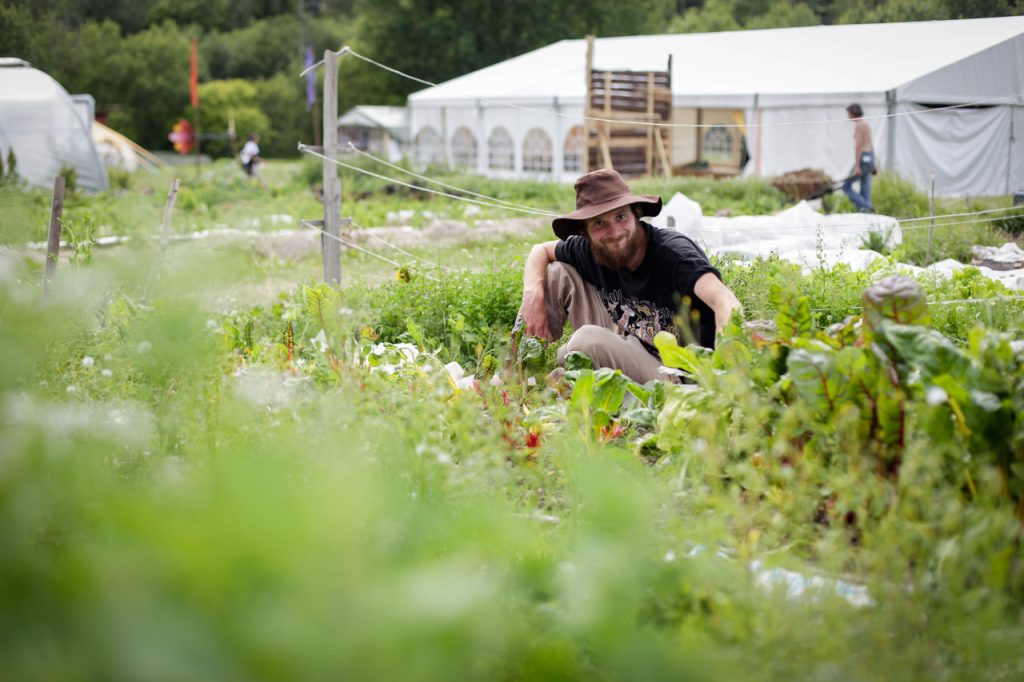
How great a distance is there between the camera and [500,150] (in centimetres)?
2111

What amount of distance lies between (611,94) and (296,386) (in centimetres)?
1471

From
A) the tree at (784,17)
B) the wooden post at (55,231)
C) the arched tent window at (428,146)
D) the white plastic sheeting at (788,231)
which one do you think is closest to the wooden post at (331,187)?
the wooden post at (55,231)

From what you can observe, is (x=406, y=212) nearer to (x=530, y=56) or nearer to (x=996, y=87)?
(x=996, y=87)

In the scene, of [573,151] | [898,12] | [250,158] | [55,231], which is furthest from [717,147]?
[55,231]

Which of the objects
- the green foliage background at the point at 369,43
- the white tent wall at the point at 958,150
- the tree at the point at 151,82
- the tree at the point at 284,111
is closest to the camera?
the white tent wall at the point at 958,150

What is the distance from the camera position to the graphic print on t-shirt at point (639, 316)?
430 centimetres

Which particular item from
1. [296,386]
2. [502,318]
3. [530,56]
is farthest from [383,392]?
[530,56]

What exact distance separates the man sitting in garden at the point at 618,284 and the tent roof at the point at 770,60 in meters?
6.93

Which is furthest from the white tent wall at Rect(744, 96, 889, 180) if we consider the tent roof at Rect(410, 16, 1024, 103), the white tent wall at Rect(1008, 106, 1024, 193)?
the white tent wall at Rect(1008, 106, 1024, 193)

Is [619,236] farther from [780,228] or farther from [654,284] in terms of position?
[780,228]

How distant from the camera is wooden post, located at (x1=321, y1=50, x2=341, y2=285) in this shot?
6.41m

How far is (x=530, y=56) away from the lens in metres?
23.8

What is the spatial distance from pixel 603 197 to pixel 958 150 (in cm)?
975

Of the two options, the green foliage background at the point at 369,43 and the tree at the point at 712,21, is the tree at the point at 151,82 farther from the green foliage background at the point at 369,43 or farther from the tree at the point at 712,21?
the tree at the point at 712,21
